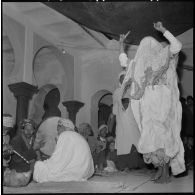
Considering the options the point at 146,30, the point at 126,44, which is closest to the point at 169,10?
the point at 146,30

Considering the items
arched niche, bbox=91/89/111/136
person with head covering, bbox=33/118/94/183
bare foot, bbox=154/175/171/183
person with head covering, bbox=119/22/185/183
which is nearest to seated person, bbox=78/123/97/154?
arched niche, bbox=91/89/111/136

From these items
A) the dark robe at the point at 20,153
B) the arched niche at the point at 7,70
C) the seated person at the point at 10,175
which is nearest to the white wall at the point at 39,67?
the arched niche at the point at 7,70

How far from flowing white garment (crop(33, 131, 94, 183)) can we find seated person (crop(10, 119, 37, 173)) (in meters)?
0.22

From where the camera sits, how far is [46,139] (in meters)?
6.28

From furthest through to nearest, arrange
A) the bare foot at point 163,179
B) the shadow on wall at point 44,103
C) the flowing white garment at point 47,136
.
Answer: the shadow on wall at point 44,103 → the flowing white garment at point 47,136 → the bare foot at point 163,179

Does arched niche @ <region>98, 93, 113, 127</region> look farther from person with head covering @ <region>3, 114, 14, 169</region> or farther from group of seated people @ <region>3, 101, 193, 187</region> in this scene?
person with head covering @ <region>3, 114, 14, 169</region>

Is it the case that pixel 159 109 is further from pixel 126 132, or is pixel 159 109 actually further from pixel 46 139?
pixel 46 139

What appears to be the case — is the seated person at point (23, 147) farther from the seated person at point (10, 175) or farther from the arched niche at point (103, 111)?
the arched niche at point (103, 111)

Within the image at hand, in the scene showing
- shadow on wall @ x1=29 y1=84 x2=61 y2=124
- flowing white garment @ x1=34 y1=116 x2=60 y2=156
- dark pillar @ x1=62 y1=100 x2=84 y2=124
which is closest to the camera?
flowing white garment @ x1=34 y1=116 x2=60 y2=156

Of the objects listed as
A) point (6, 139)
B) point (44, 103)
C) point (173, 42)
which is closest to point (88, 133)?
point (44, 103)

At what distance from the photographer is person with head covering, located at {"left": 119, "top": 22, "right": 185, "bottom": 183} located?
15.3ft

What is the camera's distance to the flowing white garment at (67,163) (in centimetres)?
493

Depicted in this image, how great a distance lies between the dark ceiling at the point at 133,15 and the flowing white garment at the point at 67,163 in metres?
2.53

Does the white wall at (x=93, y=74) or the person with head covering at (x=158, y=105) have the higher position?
the white wall at (x=93, y=74)
